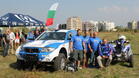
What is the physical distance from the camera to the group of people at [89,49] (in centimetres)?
963

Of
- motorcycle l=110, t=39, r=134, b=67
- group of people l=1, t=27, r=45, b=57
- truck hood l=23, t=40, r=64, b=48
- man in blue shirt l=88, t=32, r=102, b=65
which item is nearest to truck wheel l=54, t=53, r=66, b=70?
truck hood l=23, t=40, r=64, b=48

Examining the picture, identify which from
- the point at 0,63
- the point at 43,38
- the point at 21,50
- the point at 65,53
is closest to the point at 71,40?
the point at 65,53

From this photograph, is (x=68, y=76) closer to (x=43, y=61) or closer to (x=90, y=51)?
(x=43, y=61)

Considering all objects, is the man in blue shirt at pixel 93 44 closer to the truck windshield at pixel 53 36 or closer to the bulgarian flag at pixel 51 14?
the truck windshield at pixel 53 36

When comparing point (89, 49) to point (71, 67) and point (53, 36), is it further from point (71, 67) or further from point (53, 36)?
point (53, 36)

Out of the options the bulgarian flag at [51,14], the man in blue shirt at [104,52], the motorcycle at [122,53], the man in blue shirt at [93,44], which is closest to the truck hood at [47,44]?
the man in blue shirt at [93,44]

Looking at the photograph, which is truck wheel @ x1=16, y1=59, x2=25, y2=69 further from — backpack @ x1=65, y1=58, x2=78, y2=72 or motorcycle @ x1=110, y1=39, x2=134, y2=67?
motorcycle @ x1=110, y1=39, x2=134, y2=67

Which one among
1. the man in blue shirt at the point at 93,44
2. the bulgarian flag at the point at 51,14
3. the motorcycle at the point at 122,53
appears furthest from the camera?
the bulgarian flag at the point at 51,14

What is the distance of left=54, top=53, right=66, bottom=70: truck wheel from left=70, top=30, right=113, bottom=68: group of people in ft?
1.65

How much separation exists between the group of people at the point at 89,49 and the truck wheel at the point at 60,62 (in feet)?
1.65

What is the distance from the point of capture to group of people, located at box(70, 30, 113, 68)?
9633 mm

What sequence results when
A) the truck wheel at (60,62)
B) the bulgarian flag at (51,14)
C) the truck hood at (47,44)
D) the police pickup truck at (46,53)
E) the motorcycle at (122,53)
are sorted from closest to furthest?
the police pickup truck at (46,53) < the truck wheel at (60,62) < the truck hood at (47,44) < the motorcycle at (122,53) < the bulgarian flag at (51,14)

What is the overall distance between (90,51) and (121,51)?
4.39ft

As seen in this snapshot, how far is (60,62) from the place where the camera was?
9117mm
